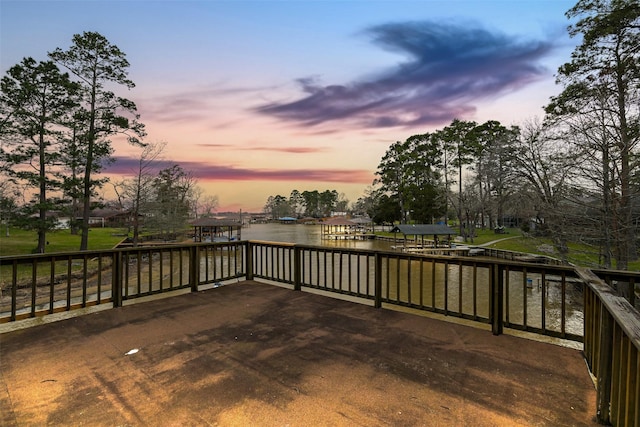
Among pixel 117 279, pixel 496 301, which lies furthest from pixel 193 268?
pixel 496 301

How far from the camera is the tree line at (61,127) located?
12.7 meters

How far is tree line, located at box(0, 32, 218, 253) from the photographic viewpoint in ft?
41.8

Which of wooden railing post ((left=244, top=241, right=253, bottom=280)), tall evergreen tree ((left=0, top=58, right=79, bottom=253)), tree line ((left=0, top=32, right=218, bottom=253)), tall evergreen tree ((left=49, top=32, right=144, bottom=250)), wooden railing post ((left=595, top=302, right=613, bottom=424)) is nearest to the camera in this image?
wooden railing post ((left=595, top=302, right=613, bottom=424))

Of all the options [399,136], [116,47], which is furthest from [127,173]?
[399,136]

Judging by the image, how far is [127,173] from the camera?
68.0 ft

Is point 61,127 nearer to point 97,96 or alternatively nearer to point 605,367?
point 97,96

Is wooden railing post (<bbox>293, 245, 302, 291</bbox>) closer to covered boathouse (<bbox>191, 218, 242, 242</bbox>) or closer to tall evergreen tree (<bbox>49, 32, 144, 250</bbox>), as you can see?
tall evergreen tree (<bbox>49, 32, 144, 250</bbox>)

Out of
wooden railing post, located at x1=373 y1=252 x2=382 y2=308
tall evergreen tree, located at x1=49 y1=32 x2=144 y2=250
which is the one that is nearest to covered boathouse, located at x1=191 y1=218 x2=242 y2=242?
tall evergreen tree, located at x1=49 y1=32 x2=144 y2=250

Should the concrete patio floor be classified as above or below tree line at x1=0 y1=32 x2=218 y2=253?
below

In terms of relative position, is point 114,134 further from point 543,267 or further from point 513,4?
point 543,267

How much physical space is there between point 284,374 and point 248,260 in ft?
10.9

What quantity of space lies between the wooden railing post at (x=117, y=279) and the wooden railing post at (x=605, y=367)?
14.8 ft

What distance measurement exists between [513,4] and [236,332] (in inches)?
312

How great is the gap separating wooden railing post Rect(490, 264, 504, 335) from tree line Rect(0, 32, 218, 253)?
55.7ft
